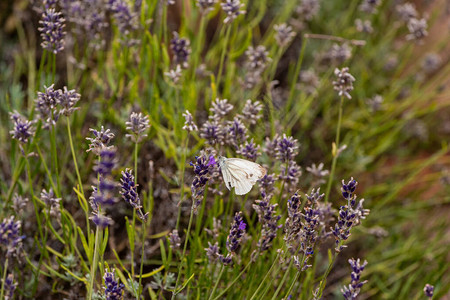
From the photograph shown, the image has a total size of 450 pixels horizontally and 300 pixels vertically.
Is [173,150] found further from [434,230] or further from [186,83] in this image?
[434,230]

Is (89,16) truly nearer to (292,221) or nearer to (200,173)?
(200,173)

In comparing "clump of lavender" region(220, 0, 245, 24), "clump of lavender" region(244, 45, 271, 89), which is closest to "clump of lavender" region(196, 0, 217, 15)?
"clump of lavender" region(220, 0, 245, 24)

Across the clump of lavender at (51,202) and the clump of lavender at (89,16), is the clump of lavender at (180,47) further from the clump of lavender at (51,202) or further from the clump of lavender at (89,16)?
the clump of lavender at (51,202)

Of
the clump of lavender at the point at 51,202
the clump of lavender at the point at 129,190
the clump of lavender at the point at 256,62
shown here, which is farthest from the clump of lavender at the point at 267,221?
the clump of lavender at the point at 256,62

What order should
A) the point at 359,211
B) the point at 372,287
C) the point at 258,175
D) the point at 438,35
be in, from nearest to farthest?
the point at 359,211
the point at 258,175
the point at 372,287
the point at 438,35

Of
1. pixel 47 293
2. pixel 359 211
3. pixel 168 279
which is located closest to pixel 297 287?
pixel 168 279

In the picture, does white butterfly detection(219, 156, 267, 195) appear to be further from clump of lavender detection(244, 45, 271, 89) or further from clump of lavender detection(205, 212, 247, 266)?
clump of lavender detection(244, 45, 271, 89)

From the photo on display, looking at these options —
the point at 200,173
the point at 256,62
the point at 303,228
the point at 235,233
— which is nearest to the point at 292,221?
the point at 303,228
